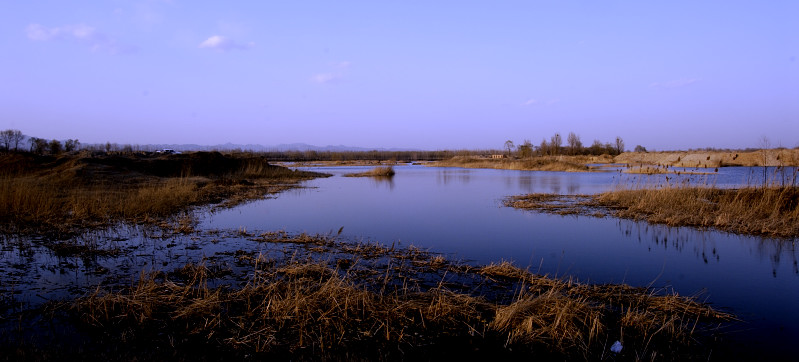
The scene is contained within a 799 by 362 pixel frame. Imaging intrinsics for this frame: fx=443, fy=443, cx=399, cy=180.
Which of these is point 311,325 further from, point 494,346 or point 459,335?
point 494,346

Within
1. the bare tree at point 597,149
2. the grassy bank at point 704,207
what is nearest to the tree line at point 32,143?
the grassy bank at point 704,207

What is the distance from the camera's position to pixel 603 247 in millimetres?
7500

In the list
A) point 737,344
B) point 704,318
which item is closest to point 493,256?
point 704,318

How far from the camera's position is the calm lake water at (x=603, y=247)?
4.78 metres

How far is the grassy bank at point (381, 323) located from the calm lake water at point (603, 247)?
654 millimetres

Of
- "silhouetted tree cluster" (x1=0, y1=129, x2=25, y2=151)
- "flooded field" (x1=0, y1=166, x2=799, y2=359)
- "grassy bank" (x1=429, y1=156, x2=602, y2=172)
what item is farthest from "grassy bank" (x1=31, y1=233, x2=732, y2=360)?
"silhouetted tree cluster" (x1=0, y1=129, x2=25, y2=151)

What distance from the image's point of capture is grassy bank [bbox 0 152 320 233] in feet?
30.2

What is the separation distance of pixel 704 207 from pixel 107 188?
699 inches

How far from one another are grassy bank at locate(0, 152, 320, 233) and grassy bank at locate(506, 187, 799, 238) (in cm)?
1004

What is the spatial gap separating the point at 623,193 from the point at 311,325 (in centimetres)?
1256

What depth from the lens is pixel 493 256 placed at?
22.4ft

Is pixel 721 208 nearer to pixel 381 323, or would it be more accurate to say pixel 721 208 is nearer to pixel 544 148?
pixel 381 323

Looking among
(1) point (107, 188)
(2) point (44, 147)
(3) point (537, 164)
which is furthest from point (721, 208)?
(2) point (44, 147)

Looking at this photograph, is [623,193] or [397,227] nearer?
[397,227]
